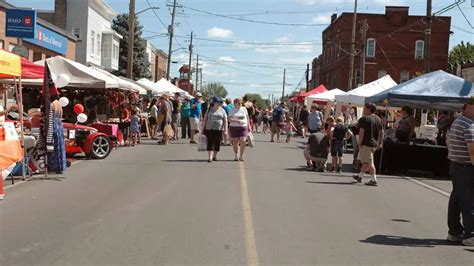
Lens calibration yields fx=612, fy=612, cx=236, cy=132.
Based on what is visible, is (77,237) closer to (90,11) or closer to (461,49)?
(90,11)

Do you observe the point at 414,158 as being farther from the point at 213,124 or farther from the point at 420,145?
the point at 213,124

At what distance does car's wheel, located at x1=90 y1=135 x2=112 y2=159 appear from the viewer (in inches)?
608

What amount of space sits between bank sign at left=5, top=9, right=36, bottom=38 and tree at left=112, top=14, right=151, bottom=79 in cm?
4020

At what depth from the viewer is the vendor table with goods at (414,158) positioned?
16.2 metres

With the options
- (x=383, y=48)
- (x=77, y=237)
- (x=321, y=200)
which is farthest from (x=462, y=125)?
(x=383, y=48)

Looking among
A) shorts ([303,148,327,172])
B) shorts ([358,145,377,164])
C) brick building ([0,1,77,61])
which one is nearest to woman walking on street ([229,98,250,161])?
shorts ([303,148,327,172])

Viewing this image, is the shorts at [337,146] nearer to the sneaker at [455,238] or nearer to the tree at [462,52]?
the sneaker at [455,238]

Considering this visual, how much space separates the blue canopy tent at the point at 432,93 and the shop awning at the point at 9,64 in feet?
32.2

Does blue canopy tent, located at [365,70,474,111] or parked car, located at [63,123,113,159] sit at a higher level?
blue canopy tent, located at [365,70,474,111]

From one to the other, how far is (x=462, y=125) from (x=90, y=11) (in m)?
42.4

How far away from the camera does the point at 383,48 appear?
65.7 metres

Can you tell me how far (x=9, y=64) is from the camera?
10.3 metres

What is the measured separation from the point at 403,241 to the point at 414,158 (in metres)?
9.29

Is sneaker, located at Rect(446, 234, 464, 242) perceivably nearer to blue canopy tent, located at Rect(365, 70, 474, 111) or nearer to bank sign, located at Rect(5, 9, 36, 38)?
blue canopy tent, located at Rect(365, 70, 474, 111)
